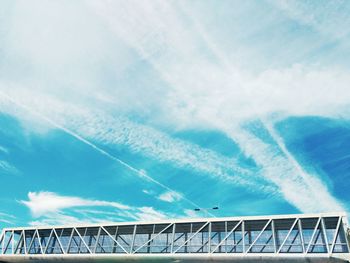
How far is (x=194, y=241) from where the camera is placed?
1785 inches

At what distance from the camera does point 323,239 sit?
127 feet

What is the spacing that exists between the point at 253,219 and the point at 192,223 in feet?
30.4

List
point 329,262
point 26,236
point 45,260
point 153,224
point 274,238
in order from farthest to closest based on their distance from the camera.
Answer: point 26,236 → point 45,260 → point 153,224 → point 274,238 → point 329,262

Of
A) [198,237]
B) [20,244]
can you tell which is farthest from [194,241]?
[20,244]

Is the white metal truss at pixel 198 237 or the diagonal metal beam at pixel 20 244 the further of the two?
the diagonal metal beam at pixel 20 244

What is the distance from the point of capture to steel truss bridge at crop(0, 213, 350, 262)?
38.9 meters

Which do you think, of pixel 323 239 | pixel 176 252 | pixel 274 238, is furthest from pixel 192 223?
pixel 323 239

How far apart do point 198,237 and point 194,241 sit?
85cm

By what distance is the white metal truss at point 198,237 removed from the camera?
3938 centimetres

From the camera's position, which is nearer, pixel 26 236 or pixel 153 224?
pixel 153 224

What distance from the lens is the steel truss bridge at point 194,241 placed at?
38.9 m

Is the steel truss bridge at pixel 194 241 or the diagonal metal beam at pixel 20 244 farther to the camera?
the diagonal metal beam at pixel 20 244

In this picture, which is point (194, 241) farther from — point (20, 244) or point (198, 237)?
point (20, 244)

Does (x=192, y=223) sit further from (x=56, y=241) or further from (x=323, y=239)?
(x=56, y=241)
